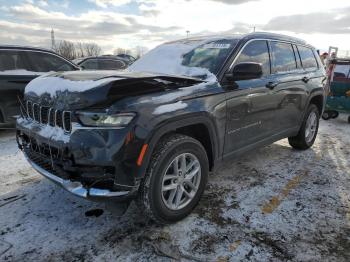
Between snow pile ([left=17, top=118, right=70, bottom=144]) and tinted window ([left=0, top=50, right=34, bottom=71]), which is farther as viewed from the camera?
tinted window ([left=0, top=50, right=34, bottom=71])

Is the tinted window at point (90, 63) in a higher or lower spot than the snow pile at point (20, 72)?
higher

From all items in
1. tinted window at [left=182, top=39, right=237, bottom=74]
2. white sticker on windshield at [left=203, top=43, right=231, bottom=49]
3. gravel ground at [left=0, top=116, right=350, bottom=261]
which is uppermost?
white sticker on windshield at [left=203, top=43, right=231, bottom=49]

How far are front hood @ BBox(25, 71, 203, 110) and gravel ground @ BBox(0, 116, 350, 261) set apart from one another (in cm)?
117

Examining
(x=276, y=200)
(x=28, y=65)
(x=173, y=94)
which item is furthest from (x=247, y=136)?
(x=28, y=65)

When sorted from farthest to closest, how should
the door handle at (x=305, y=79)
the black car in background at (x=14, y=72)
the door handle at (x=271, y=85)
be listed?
the black car in background at (x=14, y=72) < the door handle at (x=305, y=79) < the door handle at (x=271, y=85)

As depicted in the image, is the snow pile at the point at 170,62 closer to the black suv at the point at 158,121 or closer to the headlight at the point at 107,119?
the black suv at the point at 158,121

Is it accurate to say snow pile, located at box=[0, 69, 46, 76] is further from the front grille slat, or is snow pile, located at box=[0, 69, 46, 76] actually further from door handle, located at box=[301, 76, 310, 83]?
door handle, located at box=[301, 76, 310, 83]

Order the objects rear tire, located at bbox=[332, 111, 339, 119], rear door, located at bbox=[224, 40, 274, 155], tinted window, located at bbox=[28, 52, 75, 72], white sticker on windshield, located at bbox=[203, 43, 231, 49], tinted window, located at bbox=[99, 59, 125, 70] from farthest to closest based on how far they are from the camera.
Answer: tinted window, located at bbox=[99, 59, 125, 70]
rear tire, located at bbox=[332, 111, 339, 119]
tinted window, located at bbox=[28, 52, 75, 72]
white sticker on windshield, located at bbox=[203, 43, 231, 49]
rear door, located at bbox=[224, 40, 274, 155]

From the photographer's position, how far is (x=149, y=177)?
285 centimetres

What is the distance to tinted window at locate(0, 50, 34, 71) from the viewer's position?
20.5ft

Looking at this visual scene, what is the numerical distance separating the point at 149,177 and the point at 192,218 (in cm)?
81

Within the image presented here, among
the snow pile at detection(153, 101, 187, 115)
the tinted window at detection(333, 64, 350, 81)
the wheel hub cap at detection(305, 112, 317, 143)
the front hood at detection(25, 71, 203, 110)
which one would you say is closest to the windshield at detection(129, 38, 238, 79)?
the front hood at detection(25, 71, 203, 110)

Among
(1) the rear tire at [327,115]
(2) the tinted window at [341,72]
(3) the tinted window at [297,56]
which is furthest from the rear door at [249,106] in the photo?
(2) the tinted window at [341,72]

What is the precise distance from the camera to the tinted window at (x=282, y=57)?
4625mm
